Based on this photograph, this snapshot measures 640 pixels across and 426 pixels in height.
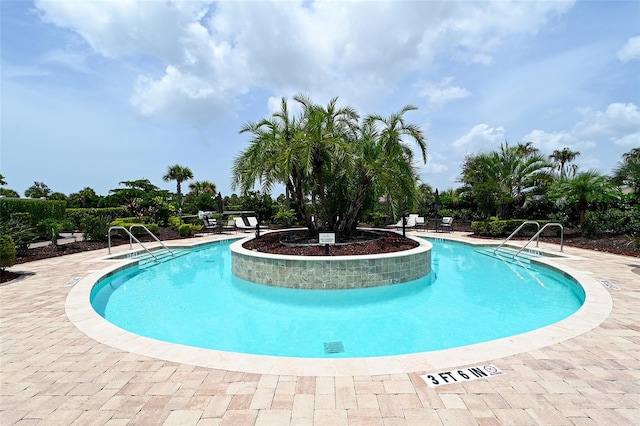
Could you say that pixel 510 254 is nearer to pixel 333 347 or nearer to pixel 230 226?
pixel 333 347

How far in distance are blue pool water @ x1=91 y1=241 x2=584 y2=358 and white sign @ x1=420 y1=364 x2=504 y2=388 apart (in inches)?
52.2

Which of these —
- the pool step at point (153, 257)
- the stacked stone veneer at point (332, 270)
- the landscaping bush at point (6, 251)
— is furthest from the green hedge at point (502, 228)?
the landscaping bush at point (6, 251)

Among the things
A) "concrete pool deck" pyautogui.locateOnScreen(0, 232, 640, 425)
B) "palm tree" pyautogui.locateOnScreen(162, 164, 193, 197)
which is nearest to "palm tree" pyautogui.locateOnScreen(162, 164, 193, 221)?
"palm tree" pyautogui.locateOnScreen(162, 164, 193, 197)

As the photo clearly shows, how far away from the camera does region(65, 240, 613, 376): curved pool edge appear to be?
11.2 feet

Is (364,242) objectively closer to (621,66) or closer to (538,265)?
(538,265)

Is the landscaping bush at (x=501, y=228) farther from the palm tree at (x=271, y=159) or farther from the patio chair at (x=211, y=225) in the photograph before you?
the patio chair at (x=211, y=225)

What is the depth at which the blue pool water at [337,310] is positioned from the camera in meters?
4.98

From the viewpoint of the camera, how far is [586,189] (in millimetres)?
13930

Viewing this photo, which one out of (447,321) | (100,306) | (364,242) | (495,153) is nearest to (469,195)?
(495,153)

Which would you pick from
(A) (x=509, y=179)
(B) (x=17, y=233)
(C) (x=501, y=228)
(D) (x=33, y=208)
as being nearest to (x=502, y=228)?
(C) (x=501, y=228)

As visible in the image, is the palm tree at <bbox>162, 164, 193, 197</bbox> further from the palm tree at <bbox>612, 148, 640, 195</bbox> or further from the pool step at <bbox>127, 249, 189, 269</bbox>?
the palm tree at <bbox>612, 148, 640, 195</bbox>

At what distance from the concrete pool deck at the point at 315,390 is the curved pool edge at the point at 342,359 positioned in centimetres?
5

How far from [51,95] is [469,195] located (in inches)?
926

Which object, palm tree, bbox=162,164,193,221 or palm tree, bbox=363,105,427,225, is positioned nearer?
palm tree, bbox=363,105,427,225
